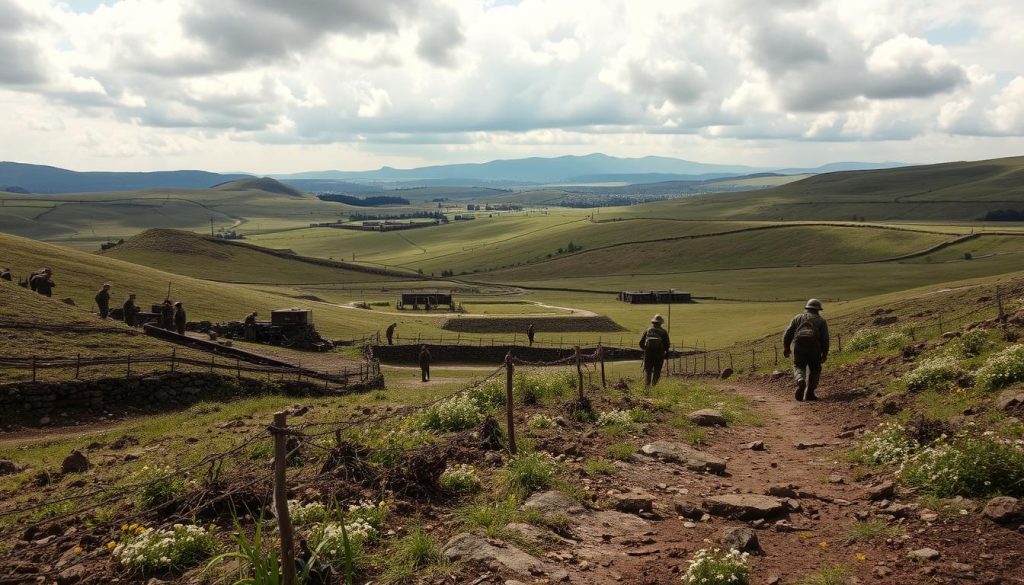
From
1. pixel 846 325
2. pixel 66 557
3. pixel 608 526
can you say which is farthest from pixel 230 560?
pixel 846 325

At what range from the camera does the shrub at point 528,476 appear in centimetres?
1001

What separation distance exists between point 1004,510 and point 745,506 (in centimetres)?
284

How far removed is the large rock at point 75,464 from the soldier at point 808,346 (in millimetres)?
15932

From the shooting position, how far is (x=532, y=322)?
6338 cm

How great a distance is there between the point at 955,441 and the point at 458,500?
6942mm

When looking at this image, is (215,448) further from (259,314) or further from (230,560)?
(259,314)

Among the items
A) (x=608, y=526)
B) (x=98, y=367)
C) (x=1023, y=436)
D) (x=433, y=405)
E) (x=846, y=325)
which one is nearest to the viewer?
(x=608, y=526)

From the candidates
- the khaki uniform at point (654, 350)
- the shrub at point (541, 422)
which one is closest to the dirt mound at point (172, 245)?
the khaki uniform at point (654, 350)

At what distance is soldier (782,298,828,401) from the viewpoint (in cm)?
1772

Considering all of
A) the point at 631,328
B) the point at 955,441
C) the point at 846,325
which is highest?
the point at 955,441

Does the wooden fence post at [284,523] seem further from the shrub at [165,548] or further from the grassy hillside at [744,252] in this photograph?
the grassy hillside at [744,252]

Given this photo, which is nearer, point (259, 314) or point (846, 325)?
point (846, 325)

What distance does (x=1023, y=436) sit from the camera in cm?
1007

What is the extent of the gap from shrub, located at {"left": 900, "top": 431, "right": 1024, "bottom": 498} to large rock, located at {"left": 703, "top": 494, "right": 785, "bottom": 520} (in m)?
1.88
